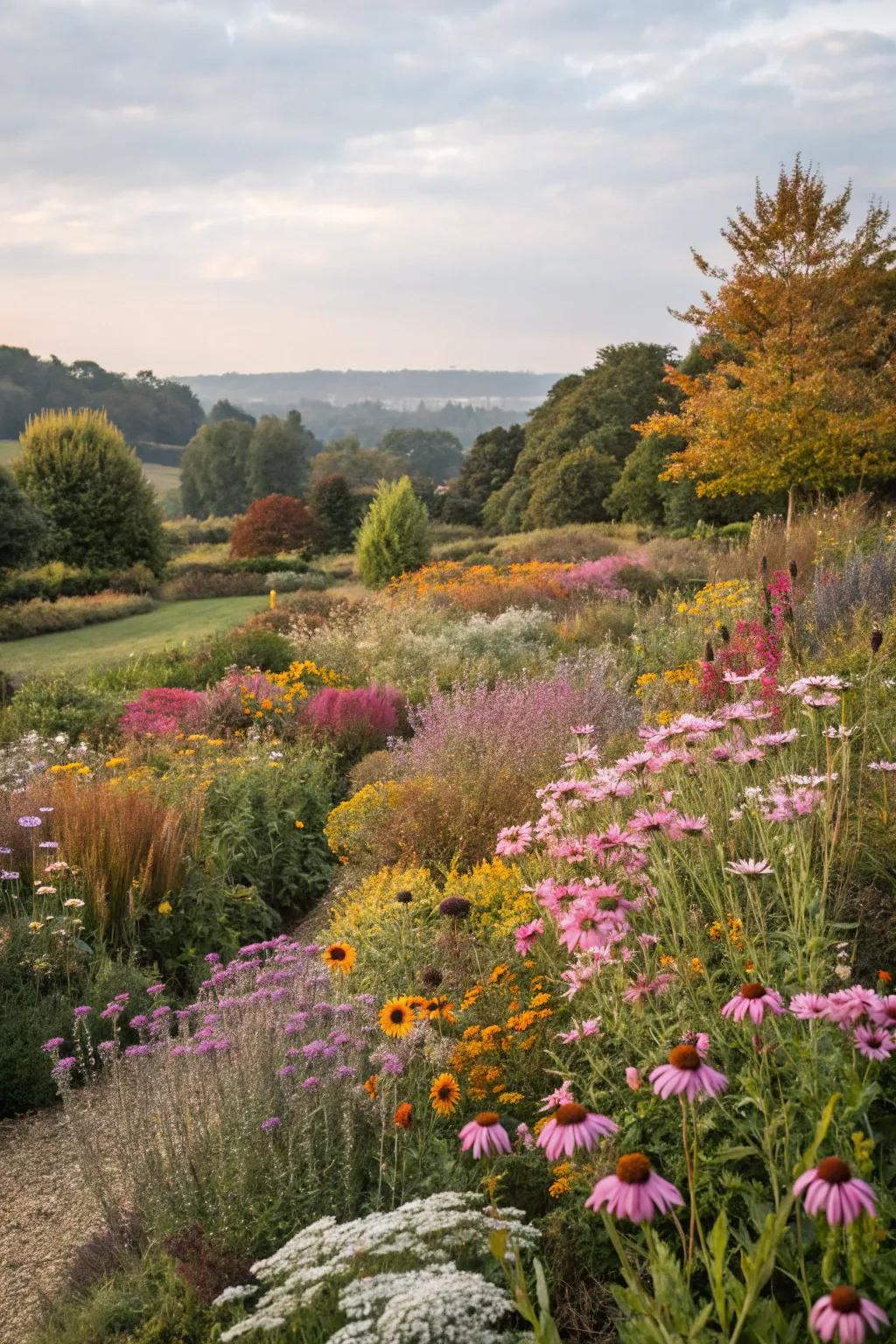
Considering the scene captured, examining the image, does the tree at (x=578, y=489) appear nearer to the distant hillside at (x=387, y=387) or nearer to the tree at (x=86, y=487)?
the tree at (x=86, y=487)

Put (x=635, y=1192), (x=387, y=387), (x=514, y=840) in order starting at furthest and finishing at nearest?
(x=387, y=387)
(x=514, y=840)
(x=635, y=1192)

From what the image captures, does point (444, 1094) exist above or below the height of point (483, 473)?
below

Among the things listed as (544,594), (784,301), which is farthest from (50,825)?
(784,301)

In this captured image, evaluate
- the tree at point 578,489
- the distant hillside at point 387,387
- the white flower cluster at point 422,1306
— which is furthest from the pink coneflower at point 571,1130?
the distant hillside at point 387,387

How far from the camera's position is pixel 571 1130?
1.34m

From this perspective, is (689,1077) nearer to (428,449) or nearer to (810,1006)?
(810,1006)

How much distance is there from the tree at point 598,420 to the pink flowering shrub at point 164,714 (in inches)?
973

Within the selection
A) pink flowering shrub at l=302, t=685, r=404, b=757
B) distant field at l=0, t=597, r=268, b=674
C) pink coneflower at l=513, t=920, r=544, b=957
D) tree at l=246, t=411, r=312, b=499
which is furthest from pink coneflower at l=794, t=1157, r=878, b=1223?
tree at l=246, t=411, r=312, b=499

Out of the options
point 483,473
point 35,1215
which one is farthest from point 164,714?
point 483,473

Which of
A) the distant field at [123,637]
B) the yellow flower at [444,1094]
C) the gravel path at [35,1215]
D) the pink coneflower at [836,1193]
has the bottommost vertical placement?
the distant field at [123,637]

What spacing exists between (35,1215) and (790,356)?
50.8 feet

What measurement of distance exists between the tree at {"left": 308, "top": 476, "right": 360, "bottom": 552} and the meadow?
2564cm

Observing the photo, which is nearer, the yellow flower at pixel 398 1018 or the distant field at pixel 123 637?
the yellow flower at pixel 398 1018

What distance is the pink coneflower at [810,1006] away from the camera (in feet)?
5.34
